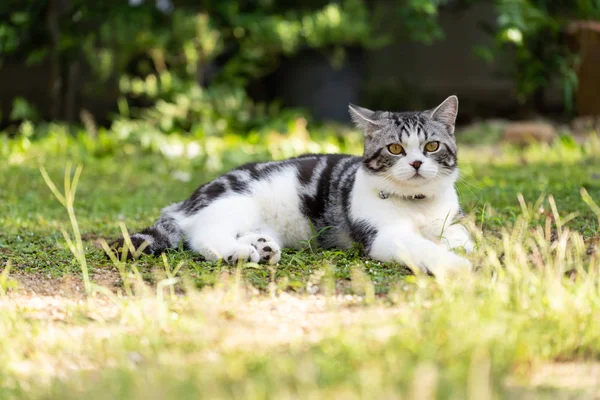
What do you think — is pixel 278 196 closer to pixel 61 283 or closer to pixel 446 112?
pixel 446 112

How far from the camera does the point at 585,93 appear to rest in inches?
340

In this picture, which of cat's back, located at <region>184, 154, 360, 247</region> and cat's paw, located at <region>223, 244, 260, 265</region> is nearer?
cat's paw, located at <region>223, 244, 260, 265</region>

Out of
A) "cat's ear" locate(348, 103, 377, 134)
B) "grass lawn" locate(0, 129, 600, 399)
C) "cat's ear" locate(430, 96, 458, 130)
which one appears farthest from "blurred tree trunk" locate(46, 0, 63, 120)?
"cat's ear" locate(430, 96, 458, 130)

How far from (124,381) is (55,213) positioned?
10.4ft

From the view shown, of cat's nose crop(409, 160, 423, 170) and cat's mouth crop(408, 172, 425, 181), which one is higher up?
cat's nose crop(409, 160, 423, 170)

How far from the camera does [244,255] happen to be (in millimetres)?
3391

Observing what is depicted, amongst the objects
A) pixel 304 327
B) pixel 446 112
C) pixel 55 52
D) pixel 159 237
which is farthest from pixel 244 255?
pixel 55 52

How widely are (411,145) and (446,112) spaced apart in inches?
13.6

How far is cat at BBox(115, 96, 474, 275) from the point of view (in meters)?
3.47

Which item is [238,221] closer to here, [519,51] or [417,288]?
[417,288]

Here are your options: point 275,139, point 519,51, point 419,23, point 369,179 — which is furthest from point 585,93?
point 369,179

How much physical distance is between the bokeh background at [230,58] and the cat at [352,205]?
335cm

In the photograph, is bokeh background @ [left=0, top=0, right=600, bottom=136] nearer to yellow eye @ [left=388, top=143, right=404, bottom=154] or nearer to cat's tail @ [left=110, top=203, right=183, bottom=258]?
yellow eye @ [left=388, top=143, right=404, bottom=154]

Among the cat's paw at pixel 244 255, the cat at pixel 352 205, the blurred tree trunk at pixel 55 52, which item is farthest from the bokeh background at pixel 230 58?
the cat's paw at pixel 244 255
